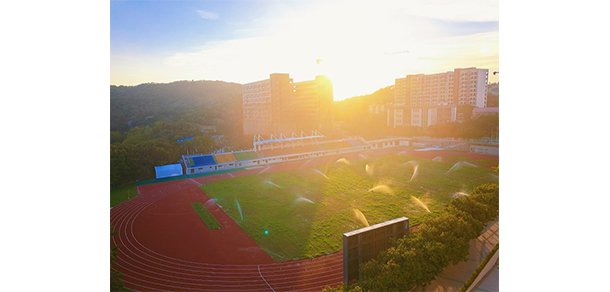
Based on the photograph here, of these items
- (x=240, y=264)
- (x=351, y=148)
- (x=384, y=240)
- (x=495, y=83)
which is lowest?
(x=240, y=264)

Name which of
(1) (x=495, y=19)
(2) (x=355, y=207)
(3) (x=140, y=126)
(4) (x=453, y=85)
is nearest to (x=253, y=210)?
(2) (x=355, y=207)

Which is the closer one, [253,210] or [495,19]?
[495,19]

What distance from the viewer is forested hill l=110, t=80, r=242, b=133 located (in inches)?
333

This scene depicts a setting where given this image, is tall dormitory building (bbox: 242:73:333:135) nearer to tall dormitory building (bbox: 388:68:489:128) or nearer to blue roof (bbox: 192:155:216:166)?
blue roof (bbox: 192:155:216:166)

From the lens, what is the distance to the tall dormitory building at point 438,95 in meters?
10.1

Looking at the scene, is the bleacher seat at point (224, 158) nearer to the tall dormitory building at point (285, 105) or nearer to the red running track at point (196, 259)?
the tall dormitory building at point (285, 105)

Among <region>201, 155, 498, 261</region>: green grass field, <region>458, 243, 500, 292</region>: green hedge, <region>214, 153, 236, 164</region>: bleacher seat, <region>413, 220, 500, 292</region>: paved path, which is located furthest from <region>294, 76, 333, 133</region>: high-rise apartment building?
<region>458, 243, 500, 292</region>: green hedge

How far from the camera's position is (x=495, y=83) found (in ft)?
30.9

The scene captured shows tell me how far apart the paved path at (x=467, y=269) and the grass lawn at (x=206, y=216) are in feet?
15.3

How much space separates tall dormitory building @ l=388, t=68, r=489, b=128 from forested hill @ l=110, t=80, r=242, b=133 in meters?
5.92

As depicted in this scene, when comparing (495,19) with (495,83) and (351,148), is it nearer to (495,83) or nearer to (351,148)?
(495,83)

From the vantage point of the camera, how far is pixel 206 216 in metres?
8.67

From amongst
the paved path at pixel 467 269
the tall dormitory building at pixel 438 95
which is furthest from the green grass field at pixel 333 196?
the tall dormitory building at pixel 438 95

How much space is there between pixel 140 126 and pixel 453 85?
29.6 ft
